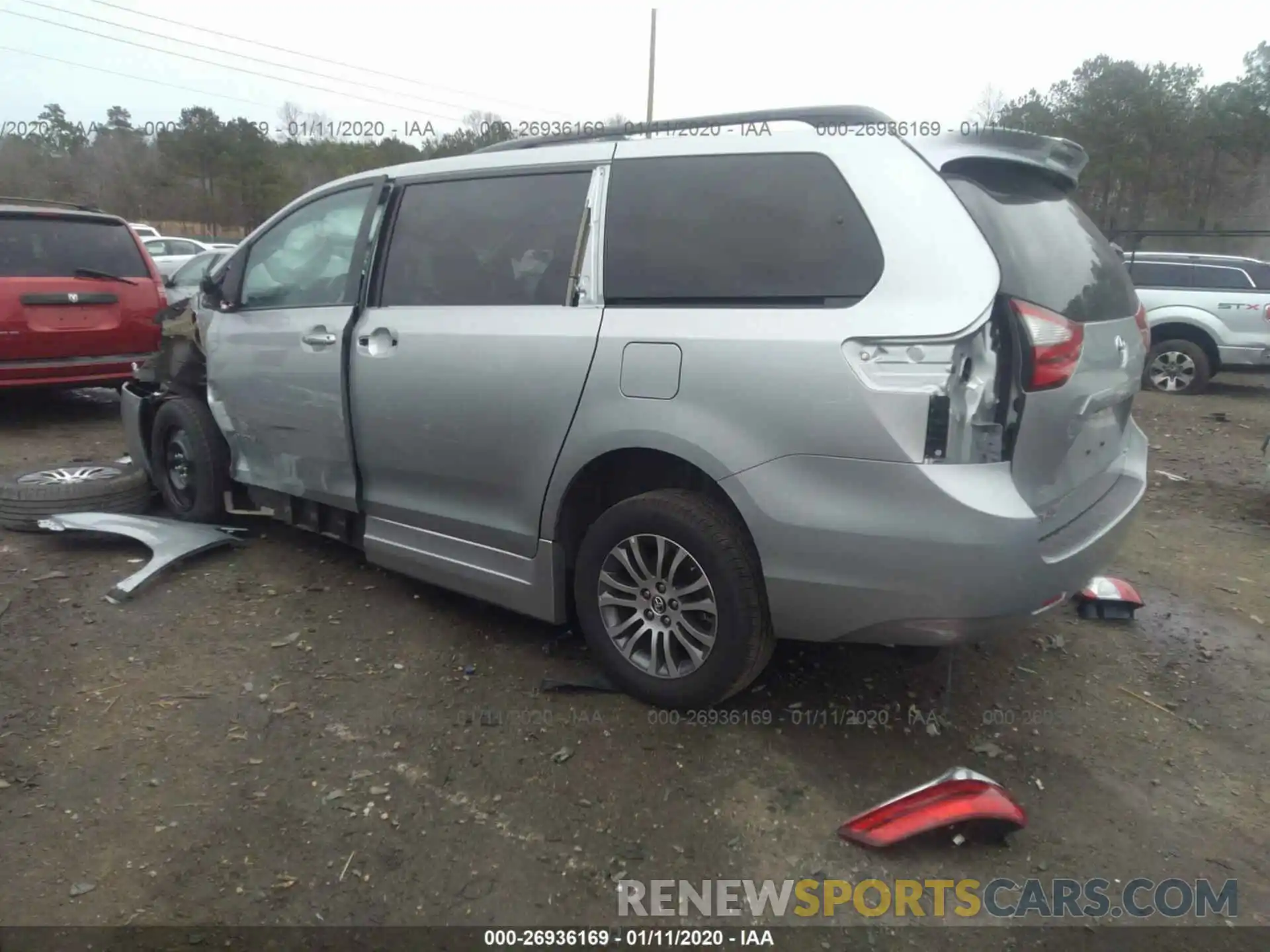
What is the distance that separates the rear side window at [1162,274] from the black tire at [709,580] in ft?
34.8

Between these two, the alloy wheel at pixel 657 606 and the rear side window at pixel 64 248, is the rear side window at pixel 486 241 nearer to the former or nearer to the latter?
the alloy wheel at pixel 657 606

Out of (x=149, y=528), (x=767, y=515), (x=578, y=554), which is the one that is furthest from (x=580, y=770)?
(x=149, y=528)

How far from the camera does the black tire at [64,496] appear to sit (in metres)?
4.57

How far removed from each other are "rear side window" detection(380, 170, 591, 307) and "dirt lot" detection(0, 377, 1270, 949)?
1.36m

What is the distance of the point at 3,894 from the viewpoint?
2.28 m

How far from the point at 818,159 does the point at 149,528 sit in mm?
3561

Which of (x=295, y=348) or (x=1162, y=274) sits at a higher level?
(x=1162, y=274)

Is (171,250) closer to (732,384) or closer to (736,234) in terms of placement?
(736,234)

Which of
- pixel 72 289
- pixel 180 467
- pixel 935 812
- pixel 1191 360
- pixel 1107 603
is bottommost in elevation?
pixel 935 812

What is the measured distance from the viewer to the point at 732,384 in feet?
8.63

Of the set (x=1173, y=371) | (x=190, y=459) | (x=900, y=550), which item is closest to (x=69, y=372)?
(x=190, y=459)

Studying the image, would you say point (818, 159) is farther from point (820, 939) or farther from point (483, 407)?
point (820, 939)
